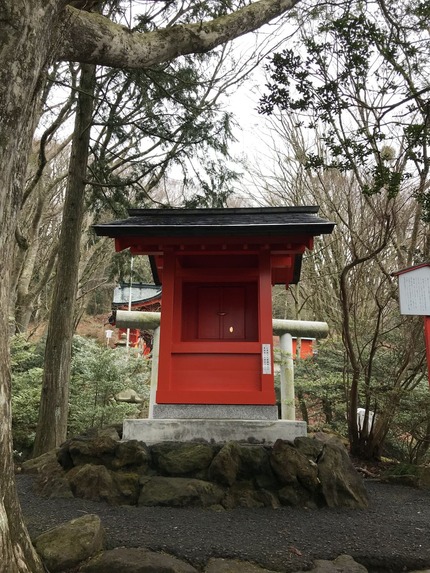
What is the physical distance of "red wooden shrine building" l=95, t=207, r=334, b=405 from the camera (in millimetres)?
4684

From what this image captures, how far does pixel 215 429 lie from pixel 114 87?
241 inches

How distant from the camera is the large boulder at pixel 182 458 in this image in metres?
4.10

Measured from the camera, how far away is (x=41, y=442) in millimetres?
5758

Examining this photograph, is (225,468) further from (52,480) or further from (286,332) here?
(286,332)

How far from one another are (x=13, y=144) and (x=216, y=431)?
3.51 metres

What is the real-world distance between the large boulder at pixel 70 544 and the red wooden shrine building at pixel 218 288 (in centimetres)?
193

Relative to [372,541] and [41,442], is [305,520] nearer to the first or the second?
[372,541]

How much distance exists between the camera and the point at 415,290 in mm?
4395

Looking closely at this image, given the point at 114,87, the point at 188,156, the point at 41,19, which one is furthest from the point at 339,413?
the point at 41,19

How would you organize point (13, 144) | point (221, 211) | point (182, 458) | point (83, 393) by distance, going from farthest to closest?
point (83, 393) < point (221, 211) < point (182, 458) < point (13, 144)

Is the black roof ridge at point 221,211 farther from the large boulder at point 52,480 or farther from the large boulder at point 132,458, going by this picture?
the large boulder at point 52,480

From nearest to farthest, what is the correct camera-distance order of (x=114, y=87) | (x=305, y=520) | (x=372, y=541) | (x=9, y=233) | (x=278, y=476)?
(x=9, y=233) → (x=372, y=541) → (x=305, y=520) → (x=278, y=476) → (x=114, y=87)

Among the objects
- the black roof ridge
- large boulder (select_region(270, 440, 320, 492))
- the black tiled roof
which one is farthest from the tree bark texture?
large boulder (select_region(270, 440, 320, 492))

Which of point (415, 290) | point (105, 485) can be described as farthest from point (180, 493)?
point (415, 290)
